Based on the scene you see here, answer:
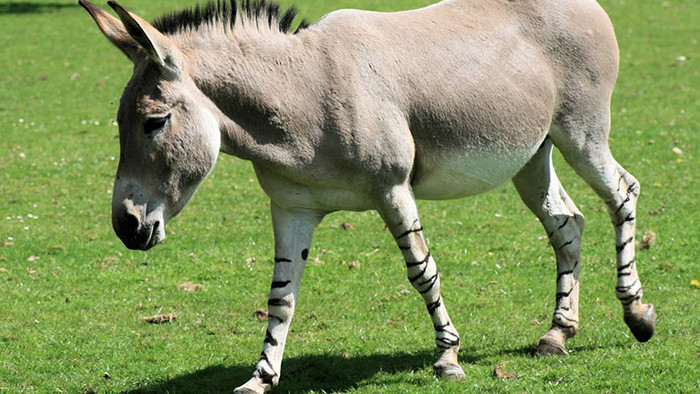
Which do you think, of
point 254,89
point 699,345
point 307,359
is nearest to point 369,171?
point 254,89

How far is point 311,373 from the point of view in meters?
7.34

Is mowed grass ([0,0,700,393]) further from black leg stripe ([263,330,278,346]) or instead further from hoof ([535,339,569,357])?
black leg stripe ([263,330,278,346])

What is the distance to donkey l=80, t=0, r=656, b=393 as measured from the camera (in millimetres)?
5820

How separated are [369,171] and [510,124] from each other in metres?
1.23

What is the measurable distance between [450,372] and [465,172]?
1.38m

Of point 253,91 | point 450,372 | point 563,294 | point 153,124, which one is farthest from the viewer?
point 563,294

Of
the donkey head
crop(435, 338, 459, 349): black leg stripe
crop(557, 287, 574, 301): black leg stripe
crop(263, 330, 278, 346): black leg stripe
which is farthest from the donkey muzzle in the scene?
crop(557, 287, 574, 301): black leg stripe

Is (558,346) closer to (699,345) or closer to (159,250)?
(699,345)

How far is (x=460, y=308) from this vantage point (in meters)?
9.14

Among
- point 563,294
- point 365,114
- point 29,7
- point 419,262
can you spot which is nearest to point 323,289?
point 563,294

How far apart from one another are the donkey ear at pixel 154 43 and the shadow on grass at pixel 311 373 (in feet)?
8.34

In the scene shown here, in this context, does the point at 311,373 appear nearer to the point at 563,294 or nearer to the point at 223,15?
the point at 563,294

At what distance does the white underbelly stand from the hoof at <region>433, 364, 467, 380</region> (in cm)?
118

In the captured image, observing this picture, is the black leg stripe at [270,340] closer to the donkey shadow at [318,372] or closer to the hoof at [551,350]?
the donkey shadow at [318,372]
